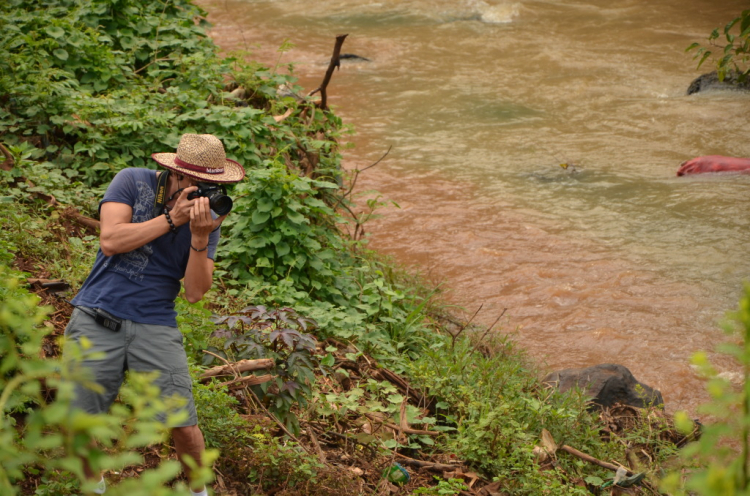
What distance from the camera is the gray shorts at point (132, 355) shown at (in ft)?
9.73

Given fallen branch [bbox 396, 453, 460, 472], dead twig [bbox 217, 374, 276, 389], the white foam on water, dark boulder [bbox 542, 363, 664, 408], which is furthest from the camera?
the white foam on water

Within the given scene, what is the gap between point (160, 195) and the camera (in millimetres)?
3242

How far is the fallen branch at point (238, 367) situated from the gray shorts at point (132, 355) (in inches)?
26.6

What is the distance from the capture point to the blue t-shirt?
306 centimetres

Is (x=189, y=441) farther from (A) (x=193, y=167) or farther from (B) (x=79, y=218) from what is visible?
(B) (x=79, y=218)

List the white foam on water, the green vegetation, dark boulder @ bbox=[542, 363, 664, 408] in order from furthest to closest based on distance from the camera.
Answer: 1. the white foam on water
2. dark boulder @ bbox=[542, 363, 664, 408]
3. the green vegetation

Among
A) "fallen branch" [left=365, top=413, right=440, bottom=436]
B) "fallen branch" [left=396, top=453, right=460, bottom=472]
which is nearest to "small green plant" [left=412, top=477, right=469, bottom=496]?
"fallen branch" [left=396, top=453, right=460, bottom=472]

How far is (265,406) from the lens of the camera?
3.89 m

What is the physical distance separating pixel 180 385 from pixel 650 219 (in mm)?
7024

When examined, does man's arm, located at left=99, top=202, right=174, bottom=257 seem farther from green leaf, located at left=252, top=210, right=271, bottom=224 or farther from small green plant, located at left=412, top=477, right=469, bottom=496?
green leaf, located at left=252, top=210, right=271, bottom=224

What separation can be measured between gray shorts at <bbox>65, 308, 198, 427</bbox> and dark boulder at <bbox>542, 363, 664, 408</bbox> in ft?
9.96

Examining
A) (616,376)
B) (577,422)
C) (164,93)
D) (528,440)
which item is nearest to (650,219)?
(616,376)

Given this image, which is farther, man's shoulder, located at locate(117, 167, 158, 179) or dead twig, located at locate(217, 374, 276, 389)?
dead twig, located at locate(217, 374, 276, 389)

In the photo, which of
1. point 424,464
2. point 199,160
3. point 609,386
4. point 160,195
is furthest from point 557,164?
point 160,195
